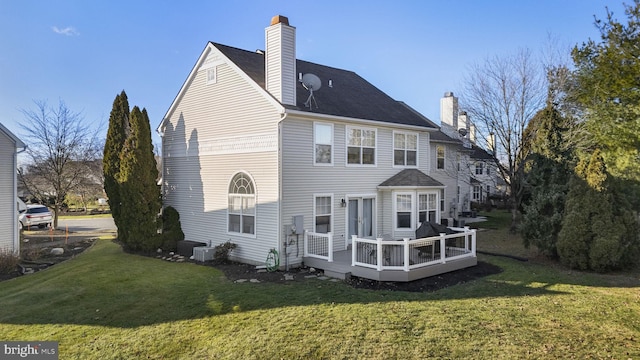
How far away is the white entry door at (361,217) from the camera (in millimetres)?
14270

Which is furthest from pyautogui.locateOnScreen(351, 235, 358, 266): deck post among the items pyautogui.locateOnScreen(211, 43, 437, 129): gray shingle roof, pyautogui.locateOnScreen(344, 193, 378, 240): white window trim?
pyautogui.locateOnScreen(211, 43, 437, 129): gray shingle roof

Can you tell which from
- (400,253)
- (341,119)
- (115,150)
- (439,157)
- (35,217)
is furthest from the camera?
(35,217)

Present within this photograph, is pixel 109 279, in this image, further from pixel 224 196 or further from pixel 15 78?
pixel 15 78

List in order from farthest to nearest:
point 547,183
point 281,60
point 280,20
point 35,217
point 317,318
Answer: point 35,217
point 547,183
point 280,20
point 281,60
point 317,318

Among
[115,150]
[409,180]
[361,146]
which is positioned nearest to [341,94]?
[361,146]

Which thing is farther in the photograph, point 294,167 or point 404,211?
point 404,211

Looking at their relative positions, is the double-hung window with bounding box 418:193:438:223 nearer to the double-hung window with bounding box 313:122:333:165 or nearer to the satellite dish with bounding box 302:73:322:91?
the double-hung window with bounding box 313:122:333:165

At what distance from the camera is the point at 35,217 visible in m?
25.0

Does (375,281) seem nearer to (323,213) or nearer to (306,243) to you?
(306,243)

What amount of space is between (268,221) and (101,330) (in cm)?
580

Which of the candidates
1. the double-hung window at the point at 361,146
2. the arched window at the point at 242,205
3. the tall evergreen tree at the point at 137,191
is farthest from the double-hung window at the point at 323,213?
the tall evergreen tree at the point at 137,191

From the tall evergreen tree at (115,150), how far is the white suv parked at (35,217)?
537 inches

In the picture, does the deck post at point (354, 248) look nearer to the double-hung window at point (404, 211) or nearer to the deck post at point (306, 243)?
the deck post at point (306, 243)

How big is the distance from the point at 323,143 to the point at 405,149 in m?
4.52
